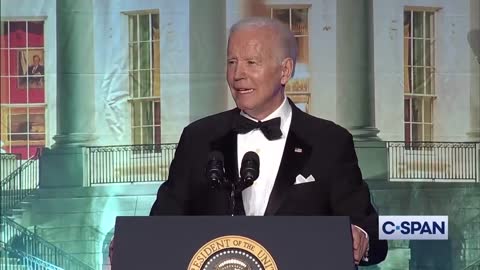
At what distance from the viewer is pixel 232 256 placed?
176 centimetres

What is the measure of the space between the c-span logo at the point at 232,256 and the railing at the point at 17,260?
2672mm

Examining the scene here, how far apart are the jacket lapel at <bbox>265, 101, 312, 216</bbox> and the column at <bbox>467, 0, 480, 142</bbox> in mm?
2169

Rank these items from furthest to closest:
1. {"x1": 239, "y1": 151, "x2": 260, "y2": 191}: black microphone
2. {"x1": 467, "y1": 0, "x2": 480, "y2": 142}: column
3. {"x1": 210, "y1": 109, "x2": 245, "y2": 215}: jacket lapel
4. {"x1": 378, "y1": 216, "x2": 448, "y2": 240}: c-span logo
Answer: {"x1": 467, "y1": 0, "x2": 480, "y2": 142}: column < {"x1": 378, "y1": 216, "x2": 448, "y2": 240}: c-span logo < {"x1": 210, "y1": 109, "x2": 245, "y2": 215}: jacket lapel < {"x1": 239, "y1": 151, "x2": 260, "y2": 191}: black microphone

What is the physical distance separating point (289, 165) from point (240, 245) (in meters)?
0.49

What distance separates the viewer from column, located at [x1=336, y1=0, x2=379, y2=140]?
429cm

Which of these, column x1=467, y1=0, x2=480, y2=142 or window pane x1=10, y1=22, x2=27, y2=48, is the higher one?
window pane x1=10, y1=22, x2=27, y2=48

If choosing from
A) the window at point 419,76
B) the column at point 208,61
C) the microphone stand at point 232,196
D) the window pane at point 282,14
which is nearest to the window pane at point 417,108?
the window at point 419,76

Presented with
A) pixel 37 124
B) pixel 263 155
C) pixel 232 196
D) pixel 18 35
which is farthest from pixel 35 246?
pixel 232 196

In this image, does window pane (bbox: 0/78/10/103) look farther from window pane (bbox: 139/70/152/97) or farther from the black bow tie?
the black bow tie

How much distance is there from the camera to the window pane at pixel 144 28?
432 cm

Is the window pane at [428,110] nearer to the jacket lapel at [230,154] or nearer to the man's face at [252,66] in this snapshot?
the jacket lapel at [230,154]

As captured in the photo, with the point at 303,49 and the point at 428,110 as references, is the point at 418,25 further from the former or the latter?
the point at 303,49

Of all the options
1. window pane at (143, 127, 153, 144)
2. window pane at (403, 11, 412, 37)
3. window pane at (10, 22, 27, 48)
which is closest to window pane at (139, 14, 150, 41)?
window pane at (143, 127, 153, 144)

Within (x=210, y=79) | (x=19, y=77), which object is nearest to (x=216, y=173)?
(x=210, y=79)
